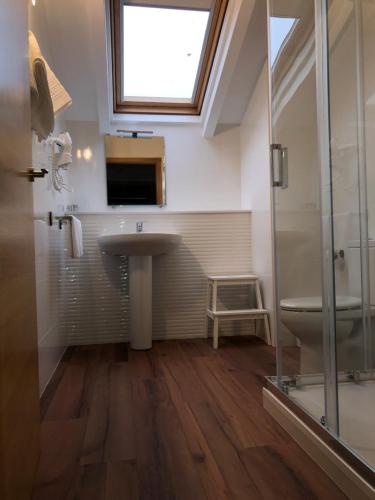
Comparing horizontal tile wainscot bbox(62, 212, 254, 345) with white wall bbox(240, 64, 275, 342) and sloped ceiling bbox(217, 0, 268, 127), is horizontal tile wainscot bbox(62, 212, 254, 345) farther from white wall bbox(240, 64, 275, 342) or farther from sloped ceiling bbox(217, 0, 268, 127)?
sloped ceiling bbox(217, 0, 268, 127)

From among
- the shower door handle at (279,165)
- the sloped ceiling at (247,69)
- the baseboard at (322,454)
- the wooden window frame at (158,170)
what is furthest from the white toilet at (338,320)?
the wooden window frame at (158,170)

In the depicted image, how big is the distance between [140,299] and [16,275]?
171 centimetres

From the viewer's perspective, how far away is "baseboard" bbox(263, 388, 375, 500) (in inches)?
38.8

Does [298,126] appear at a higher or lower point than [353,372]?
higher

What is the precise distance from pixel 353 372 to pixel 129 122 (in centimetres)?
251

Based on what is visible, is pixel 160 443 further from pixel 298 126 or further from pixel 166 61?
pixel 166 61

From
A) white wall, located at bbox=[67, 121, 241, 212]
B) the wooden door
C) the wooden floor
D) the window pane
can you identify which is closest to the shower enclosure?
the wooden floor

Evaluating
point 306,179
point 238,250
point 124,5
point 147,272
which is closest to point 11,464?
point 306,179

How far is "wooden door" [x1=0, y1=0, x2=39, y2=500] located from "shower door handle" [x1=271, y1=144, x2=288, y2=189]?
3.36 feet

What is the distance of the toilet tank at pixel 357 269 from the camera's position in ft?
5.56

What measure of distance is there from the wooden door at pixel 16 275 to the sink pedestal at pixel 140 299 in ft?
4.63

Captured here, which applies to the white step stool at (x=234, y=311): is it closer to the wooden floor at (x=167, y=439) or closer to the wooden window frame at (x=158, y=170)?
the wooden floor at (x=167, y=439)

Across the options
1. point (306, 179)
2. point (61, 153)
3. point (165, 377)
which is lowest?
point (165, 377)

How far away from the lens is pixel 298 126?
174 centimetres
